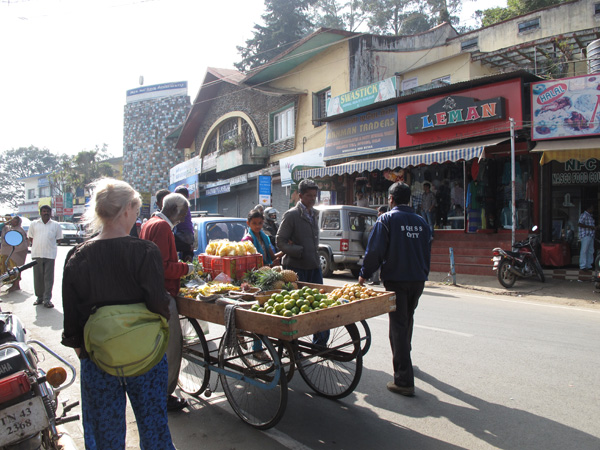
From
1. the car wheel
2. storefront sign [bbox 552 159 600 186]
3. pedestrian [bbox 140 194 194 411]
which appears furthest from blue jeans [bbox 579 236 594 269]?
pedestrian [bbox 140 194 194 411]

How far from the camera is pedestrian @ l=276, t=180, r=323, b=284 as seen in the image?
5.21 meters

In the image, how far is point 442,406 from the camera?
13.1 feet

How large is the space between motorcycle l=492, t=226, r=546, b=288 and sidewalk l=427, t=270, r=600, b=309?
236mm

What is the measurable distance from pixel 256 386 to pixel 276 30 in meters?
36.5

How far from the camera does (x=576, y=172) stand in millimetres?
12805

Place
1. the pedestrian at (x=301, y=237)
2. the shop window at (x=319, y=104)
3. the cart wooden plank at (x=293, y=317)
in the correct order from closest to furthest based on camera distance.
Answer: the cart wooden plank at (x=293, y=317)
the pedestrian at (x=301, y=237)
the shop window at (x=319, y=104)

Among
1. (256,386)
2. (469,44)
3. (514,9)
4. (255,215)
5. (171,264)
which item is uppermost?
(514,9)

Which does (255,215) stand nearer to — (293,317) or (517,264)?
(293,317)

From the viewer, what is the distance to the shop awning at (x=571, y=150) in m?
10.6

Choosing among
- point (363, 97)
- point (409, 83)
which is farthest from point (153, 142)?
point (363, 97)

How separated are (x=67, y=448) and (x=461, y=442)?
9.17 ft

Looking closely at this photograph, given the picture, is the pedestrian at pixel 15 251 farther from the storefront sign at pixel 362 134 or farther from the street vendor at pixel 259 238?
the storefront sign at pixel 362 134

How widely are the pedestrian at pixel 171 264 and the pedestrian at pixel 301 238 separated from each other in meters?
1.39

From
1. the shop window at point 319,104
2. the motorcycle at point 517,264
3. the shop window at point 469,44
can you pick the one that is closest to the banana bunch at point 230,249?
the motorcycle at point 517,264
